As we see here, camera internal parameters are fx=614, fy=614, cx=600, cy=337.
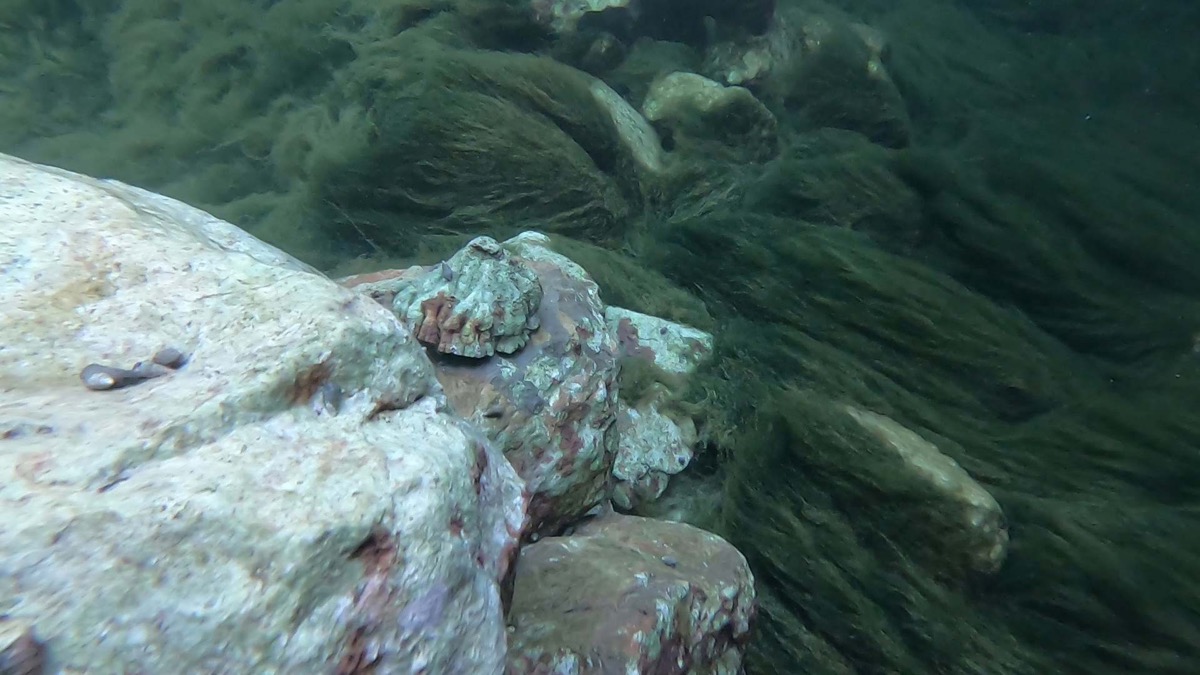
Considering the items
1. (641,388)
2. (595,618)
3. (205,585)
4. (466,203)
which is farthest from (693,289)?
(205,585)

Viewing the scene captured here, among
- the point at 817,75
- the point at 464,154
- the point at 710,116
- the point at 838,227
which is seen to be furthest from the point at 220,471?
the point at 817,75

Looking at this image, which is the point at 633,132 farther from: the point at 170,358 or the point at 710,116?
the point at 170,358

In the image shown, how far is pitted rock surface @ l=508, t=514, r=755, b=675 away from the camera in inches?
59.7

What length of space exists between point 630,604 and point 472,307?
101 cm

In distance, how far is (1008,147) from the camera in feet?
15.8

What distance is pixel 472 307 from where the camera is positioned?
6.54 ft

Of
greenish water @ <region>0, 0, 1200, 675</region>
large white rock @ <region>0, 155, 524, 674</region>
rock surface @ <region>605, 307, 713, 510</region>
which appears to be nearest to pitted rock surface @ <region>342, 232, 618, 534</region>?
rock surface @ <region>605, 307, 713, 510</region>

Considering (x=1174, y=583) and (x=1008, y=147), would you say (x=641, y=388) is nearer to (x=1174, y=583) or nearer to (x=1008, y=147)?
(x=1174, y=583)

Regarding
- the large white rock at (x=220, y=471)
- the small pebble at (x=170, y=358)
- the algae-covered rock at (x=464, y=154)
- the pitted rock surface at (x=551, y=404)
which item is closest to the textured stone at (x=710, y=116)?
the algae-covered rock at (x=464, y=154)

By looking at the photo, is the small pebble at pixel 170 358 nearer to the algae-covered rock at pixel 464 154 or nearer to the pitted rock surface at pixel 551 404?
the pitted rock surface at pixel 551 404

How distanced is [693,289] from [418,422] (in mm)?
2572

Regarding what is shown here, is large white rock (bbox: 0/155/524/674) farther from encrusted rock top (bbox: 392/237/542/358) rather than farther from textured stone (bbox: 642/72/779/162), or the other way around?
textured stone (bbox: 642/72/779/162)

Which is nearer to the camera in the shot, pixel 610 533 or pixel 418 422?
pixel 418 422

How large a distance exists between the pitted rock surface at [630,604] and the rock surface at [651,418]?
0.45 meters
